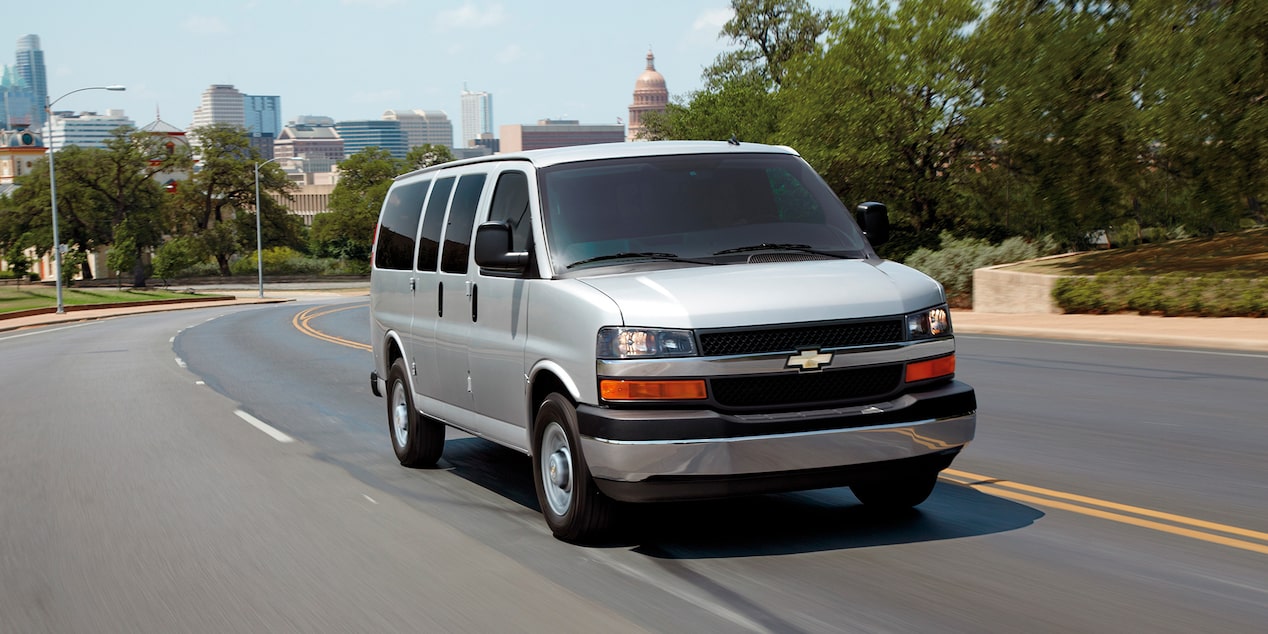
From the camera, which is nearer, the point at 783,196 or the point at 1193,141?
the point at 783,196

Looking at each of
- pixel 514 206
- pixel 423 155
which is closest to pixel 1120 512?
pixel 514 206

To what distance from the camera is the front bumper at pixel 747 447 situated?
20.4 feet

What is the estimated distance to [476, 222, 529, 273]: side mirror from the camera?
7.38m

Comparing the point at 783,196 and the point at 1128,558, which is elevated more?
the point at 783,196

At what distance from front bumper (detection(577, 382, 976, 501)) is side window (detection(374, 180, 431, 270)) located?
3678mm

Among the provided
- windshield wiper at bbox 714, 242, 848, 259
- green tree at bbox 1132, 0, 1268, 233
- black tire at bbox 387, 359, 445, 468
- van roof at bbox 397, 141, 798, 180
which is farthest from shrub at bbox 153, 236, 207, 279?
windshield wiper at bbox 714, 242, 848, 259

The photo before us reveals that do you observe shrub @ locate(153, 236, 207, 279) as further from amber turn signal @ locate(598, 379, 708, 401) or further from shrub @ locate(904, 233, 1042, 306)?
amber turn signal @ locate(598, 379, 708, 401)

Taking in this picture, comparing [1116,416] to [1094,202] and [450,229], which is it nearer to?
[450,229]

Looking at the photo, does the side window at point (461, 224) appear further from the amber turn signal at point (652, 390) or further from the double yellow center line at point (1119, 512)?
the double yellow center line at point (1119, 512)

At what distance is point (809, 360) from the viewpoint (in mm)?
6398

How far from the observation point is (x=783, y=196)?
25.6 ft

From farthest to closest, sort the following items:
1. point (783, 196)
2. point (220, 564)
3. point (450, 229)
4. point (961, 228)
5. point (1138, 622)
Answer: point (961, 228), point (450, 229), point (783, 196), point (220, 564), point (1138, 622)

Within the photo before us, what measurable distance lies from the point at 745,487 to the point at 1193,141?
879 inches

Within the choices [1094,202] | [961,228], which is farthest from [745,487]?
[961,228]
